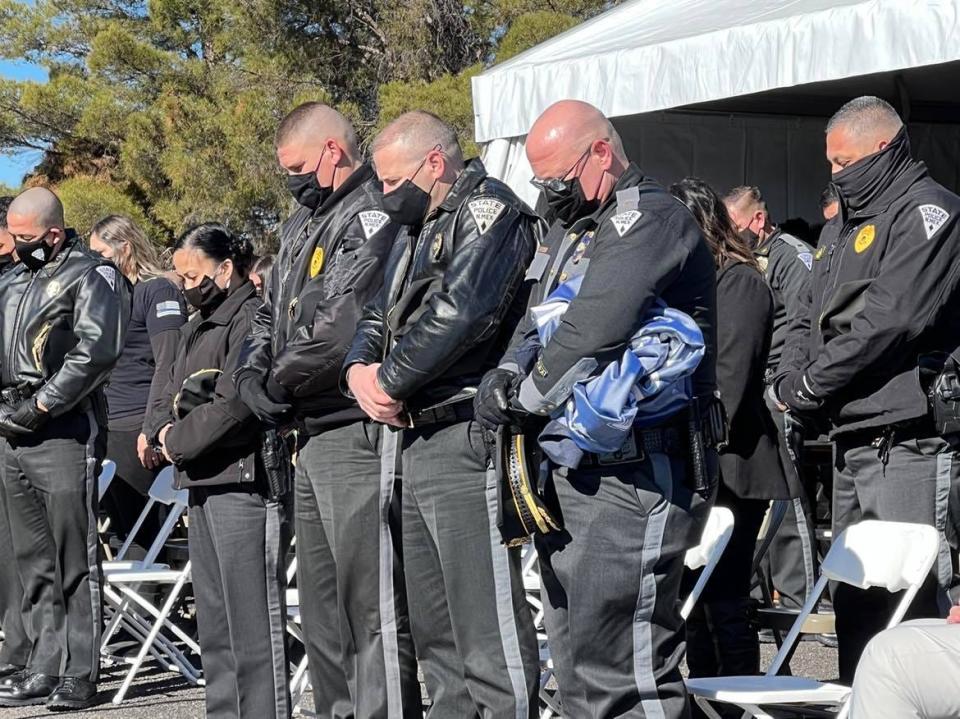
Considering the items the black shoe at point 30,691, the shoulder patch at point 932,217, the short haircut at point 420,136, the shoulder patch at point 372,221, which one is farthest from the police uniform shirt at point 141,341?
the shoulder patch at point 932,217

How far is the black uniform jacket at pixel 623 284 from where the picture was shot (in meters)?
3.40

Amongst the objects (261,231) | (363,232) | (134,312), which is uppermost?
(363,232)

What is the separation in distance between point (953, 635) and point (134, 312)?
17.3ft

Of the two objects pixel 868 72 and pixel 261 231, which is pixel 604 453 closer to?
pixel 868 72

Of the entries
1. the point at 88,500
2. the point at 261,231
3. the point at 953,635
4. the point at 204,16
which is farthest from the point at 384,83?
the point at 953,635

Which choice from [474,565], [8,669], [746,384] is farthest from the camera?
[8,669]

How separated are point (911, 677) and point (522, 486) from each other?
1.03 metres

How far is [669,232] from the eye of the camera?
11.5 feet

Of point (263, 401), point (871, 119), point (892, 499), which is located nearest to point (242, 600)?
point (263, 401)

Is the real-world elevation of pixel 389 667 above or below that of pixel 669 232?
below

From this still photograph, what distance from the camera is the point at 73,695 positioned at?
594cm

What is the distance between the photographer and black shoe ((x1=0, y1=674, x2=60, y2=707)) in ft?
19.6

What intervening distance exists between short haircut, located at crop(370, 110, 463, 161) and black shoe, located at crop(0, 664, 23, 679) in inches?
133

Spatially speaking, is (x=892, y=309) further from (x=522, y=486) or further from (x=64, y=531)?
(x=64, y=531)
